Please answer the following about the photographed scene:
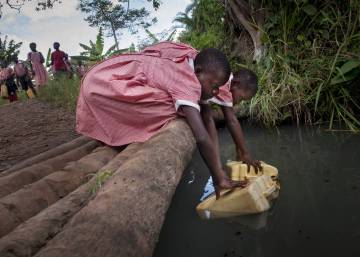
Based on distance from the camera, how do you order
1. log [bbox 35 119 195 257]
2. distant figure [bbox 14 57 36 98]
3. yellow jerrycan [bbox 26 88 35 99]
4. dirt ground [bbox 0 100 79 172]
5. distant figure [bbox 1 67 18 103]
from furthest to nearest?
yellow jerrycan [bbox 26 88 35 99]
distant figure [bbox 14 57 36 98]
distant figure [bbox 1 67 18 103]
dirt ground [bbox 0 100 79 172]
log [bbox 35 119 195 257]

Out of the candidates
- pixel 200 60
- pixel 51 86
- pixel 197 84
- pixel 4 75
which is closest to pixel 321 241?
pixel 197 84

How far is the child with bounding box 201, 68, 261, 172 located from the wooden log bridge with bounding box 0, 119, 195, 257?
334 millimetres

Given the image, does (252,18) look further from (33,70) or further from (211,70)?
(33,70)

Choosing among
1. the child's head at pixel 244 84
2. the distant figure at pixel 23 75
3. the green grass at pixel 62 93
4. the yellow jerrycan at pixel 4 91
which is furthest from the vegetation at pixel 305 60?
the yellow jerrycan at pixel 4 91

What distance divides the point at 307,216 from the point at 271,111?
2.35 m

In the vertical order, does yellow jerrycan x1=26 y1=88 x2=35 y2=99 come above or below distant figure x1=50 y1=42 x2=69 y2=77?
below

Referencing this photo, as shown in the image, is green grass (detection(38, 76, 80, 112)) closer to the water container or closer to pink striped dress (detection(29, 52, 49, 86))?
pink striped dress (detection(29, 52, 49, 86))

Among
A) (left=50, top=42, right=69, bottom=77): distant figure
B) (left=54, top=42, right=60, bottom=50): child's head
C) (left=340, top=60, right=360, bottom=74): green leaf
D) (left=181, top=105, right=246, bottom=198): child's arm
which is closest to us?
(left=181, top=105, right=246, bottom=198): child's arm

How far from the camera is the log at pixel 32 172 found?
2219 millimetres

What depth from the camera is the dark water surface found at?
5.87ft

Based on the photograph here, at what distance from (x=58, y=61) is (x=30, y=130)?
401 centimetres

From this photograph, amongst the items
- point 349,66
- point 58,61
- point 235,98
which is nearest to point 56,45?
point 58,61

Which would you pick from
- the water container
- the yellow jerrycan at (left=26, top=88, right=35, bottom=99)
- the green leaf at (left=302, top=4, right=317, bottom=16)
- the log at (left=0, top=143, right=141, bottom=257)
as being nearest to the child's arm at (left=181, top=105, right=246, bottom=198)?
the water container

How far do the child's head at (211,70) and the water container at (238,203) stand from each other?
0.62 m
